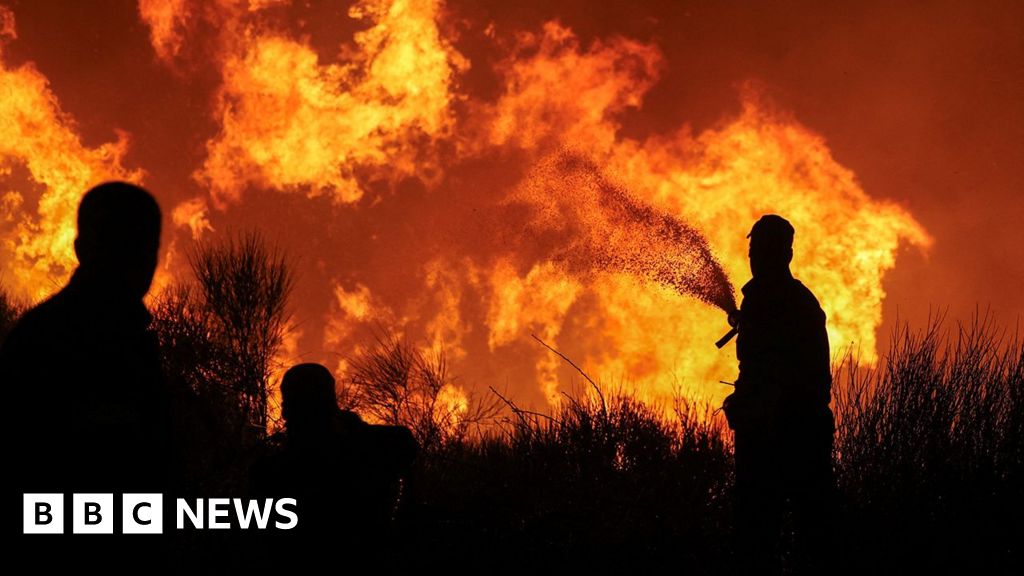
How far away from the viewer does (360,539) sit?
4180 mm

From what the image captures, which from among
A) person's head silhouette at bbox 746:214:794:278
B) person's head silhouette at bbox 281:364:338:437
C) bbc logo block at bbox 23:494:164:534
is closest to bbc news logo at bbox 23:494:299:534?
bbc logo block at bbox 23:494:164:534

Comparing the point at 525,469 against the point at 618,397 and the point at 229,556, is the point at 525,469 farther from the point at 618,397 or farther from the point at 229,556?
the point at 229,556

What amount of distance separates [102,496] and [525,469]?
31.2ft

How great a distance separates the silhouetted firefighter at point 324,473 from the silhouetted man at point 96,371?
105 centimetres

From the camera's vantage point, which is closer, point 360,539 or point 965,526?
point 360,539

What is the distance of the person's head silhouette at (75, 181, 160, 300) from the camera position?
9.96 feet

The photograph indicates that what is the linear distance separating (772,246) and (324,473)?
9.99 ft

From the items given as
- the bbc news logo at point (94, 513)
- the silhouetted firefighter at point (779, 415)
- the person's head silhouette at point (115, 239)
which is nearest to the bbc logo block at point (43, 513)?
the bbc news logo at point (94, 513)

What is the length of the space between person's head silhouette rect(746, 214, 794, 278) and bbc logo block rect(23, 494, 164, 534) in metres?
3.80

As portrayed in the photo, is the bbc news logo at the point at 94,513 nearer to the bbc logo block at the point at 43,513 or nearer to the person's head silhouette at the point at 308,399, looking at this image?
the bbc logo block at the point at 43,513

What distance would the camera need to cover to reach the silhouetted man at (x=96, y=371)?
2682mm

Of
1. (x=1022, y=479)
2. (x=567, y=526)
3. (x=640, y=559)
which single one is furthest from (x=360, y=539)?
(x=1022, y=479)

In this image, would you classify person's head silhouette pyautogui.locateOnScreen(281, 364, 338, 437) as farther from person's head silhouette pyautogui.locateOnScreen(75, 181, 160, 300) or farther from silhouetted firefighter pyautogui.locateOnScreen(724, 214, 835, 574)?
silhouetted firefighter pyautogui.locateOnScreen(724, 214, 835, 574)

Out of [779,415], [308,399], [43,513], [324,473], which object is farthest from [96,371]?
[779,415]
